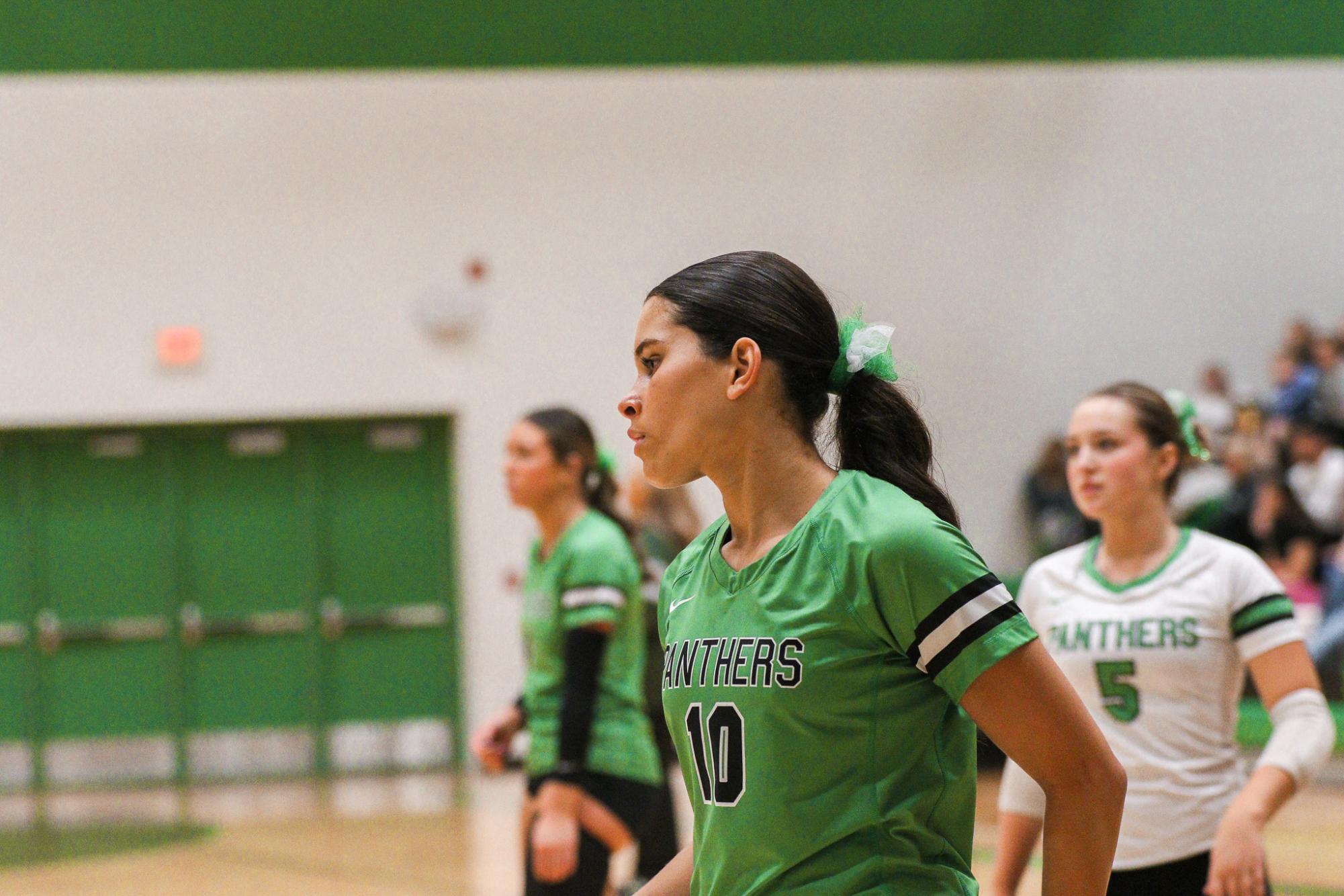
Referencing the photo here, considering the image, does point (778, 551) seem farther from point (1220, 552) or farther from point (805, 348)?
point (1220, 552)

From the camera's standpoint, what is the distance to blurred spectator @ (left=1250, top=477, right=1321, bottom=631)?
9211mm

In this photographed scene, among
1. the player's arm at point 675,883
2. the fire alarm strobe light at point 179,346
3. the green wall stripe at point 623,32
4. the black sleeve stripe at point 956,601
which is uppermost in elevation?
the green wall stripe at point 623,32

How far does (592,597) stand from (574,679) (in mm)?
190

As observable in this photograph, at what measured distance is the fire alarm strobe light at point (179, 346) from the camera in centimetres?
1021

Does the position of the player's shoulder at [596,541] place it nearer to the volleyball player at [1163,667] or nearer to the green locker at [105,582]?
the volleyball player at [1163,667]

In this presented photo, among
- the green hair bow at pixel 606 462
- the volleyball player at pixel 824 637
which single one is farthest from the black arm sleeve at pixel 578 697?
the volleyball player at pixel 824 637

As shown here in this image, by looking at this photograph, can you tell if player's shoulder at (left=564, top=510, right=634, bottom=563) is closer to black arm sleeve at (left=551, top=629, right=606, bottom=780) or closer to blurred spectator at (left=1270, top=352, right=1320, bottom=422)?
black arm sleeve at (left=551, top=629, right=606, bottom=780)

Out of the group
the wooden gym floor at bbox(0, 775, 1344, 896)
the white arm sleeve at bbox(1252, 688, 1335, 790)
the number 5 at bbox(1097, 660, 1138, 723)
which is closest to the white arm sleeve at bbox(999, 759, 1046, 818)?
the number 5 at bbox(1097, 660, 1138, 723)

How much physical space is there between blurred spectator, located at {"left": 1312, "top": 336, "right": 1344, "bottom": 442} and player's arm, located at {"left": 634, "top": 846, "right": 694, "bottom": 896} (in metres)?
10.1

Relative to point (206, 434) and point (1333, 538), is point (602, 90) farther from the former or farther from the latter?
point (1333, 538)

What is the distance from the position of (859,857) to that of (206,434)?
9.56 metres

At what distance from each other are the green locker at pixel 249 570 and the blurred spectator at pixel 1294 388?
7.03m

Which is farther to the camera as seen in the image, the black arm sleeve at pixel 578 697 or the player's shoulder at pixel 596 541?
the player's shoulder at pixel 596 541

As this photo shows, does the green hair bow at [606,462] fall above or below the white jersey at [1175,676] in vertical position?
above
